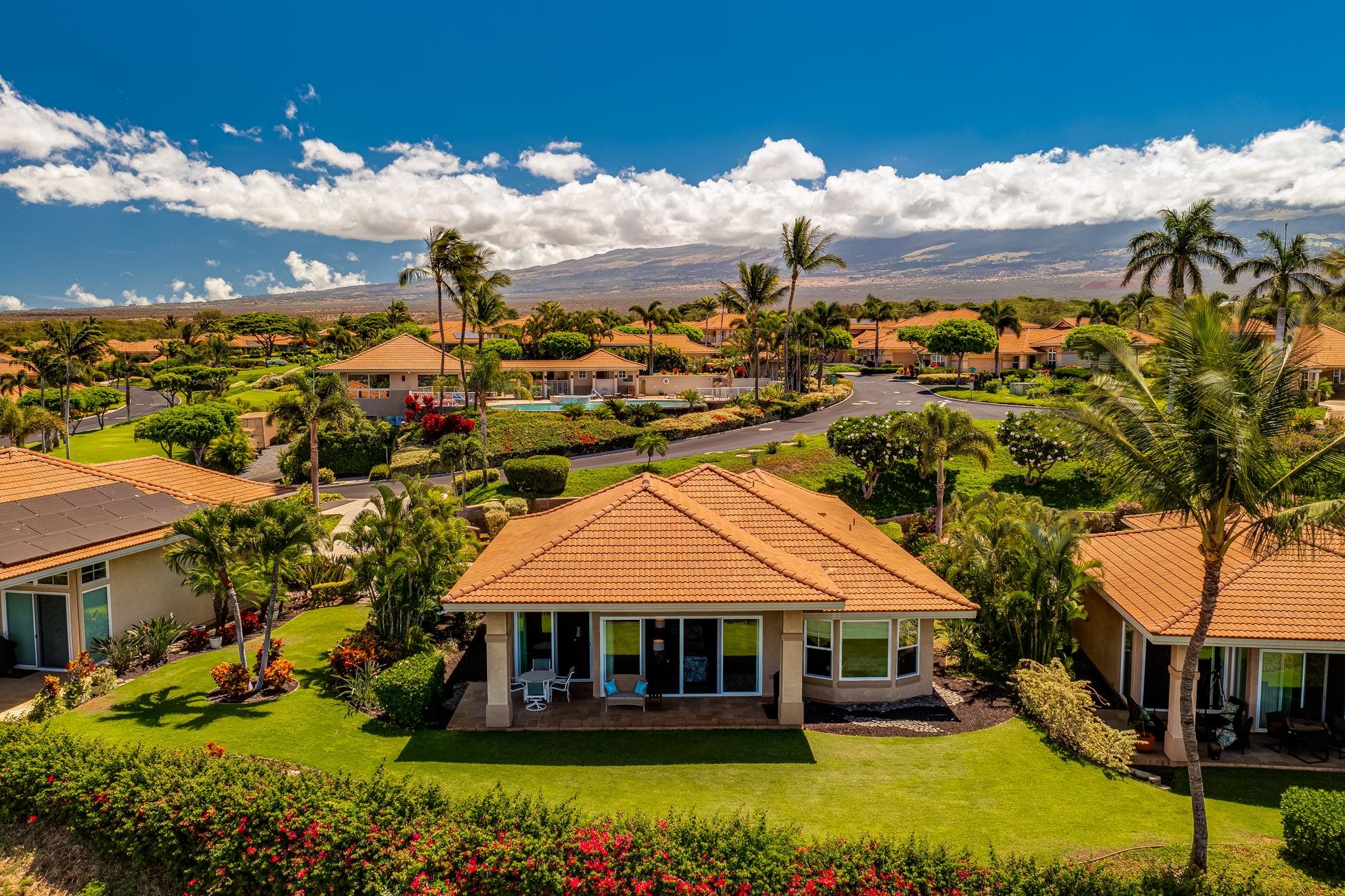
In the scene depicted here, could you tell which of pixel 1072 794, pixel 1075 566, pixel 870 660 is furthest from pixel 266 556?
pixel 1075 566

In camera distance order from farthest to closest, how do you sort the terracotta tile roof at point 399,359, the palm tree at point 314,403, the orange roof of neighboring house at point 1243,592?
1. the terracotta tile roof at point 399,359
2. the palm tree at point 314,403
3. the orange roof of neighboring house at point 1243,592

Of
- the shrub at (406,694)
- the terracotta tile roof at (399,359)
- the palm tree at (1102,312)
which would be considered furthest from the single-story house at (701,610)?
the palm tree at (1102,312)

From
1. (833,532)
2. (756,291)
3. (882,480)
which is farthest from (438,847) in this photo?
(756,291)

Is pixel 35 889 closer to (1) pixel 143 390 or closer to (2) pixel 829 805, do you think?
(2) pixel 829 805

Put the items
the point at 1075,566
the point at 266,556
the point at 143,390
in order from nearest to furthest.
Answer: the point at 266,556 < the point at 1075,566 < the point at 143,390

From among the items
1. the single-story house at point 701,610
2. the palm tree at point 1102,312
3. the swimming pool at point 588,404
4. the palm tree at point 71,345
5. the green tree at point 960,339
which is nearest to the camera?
the single-story house at point 701,610

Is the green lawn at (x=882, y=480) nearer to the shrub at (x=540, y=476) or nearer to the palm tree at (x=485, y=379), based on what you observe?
the shrub at (x=540, y=476)
